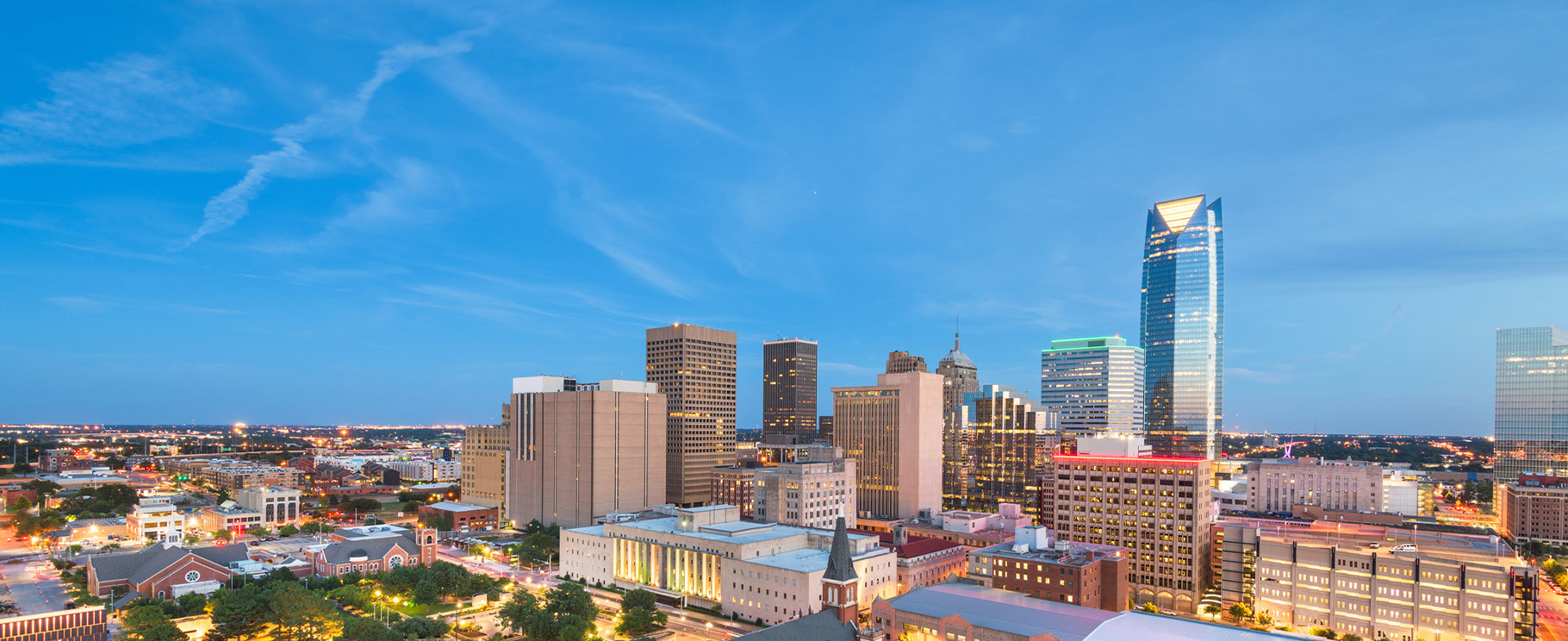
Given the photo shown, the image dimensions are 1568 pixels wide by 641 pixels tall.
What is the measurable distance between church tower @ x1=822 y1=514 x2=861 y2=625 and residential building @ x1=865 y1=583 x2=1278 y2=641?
352 centimetres

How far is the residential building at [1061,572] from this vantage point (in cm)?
10481

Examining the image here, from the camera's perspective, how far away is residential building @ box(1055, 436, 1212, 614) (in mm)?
129125

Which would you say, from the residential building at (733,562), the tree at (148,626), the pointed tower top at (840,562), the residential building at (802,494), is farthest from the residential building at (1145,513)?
the tree at (148,626)

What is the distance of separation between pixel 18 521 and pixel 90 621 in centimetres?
12702

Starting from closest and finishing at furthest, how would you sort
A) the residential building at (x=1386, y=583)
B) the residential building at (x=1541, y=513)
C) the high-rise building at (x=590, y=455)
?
1. the residential building at (x=1386, y=583)
2. the high-rise building at (x=590, y=455)
3. the residential building at (x=1541, y=513)

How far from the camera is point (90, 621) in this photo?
8875cm

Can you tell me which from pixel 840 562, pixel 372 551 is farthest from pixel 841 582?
pixel 372 551

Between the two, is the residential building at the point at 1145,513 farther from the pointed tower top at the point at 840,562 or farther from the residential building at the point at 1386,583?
the pointed tower top at the point at 840,562

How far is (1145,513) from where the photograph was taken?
13325cm

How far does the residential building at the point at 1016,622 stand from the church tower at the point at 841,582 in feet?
11.6

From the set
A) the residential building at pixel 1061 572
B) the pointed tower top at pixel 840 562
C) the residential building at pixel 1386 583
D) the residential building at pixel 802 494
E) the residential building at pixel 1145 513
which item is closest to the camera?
the pointed tower top at pixel 840 562

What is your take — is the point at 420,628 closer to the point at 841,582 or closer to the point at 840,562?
the point at 841,582

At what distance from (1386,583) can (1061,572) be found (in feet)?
143

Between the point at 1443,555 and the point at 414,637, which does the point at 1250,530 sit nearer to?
the point at 1443,555
